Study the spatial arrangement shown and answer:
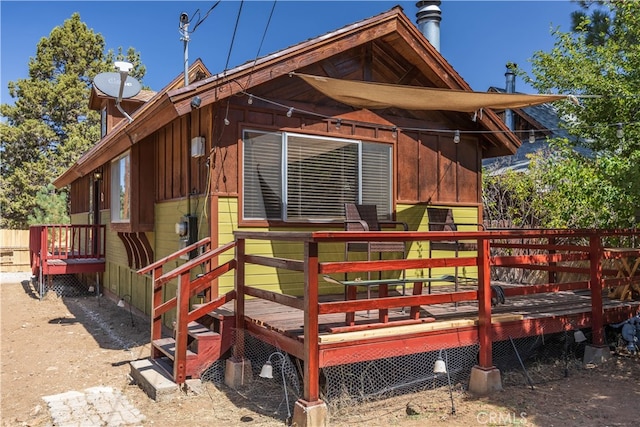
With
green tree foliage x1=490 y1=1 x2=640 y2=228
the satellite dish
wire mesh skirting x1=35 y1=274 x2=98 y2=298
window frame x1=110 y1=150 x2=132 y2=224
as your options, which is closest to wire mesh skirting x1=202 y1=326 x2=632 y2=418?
green tree foliage x1=490 y1=1 x2=640 y2=228

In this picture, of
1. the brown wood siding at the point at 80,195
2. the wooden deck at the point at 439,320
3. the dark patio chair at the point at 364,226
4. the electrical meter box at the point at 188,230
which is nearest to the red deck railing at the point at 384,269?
the wooden deck at the point at 439,320

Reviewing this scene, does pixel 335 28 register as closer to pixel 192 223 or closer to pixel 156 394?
pixel 192 223

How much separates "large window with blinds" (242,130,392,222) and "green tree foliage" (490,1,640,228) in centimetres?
281

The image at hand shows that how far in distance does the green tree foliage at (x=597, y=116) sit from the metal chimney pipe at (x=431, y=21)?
2156mm

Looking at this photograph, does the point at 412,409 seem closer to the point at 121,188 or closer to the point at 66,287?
the point at 121,188

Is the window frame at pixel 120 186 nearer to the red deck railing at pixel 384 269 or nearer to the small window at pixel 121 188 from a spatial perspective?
the small window at pixel 121 188

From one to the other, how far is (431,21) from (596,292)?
653 centimetres

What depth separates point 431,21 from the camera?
995 centimetres

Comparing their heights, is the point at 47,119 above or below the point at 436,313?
above

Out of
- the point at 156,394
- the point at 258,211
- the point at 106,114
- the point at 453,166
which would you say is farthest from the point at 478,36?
the point at 156,394

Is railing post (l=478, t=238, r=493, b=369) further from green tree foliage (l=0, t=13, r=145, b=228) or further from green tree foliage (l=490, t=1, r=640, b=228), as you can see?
green tree foliage (l=0, t=13, r=145, b=228)

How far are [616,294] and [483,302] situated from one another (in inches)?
114

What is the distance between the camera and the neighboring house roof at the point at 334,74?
209 inches

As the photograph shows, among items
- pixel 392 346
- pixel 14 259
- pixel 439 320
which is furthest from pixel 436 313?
pixel 14 259
